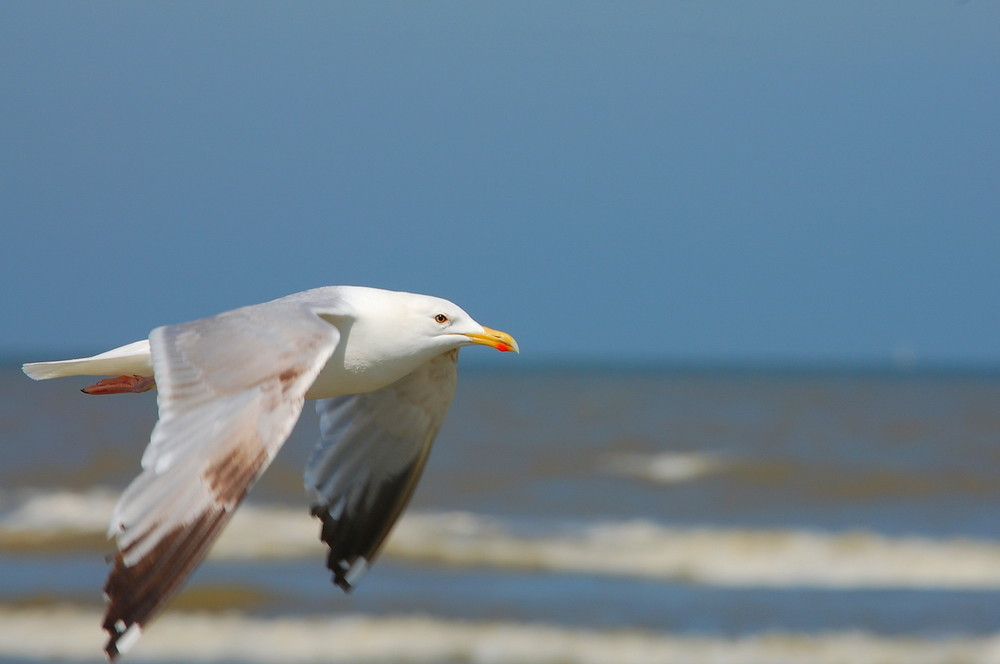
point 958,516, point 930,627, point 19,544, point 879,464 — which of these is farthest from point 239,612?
point 879,464

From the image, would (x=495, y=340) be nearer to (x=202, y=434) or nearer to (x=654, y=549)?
(x=202, y=434)

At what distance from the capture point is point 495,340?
3.88m

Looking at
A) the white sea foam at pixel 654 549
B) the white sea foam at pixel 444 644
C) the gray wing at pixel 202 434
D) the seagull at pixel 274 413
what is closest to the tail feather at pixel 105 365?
the seagull at pixel 274 413

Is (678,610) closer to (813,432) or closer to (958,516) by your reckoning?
(958,516)

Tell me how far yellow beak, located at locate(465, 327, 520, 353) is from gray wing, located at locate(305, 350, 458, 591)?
71 cm

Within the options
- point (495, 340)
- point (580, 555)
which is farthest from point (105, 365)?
point (580, 555)

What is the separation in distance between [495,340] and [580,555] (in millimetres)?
6995

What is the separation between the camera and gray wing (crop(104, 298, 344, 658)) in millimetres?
2705

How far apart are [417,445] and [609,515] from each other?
817 cm

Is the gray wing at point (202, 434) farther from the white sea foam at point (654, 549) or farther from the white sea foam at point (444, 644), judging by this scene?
the white sea foam at point (654, 549)

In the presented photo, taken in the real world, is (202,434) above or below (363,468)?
above

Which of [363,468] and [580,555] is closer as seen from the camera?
[363,468]

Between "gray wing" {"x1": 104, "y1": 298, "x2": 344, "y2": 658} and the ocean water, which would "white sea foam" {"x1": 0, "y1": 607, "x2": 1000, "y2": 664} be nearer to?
the ocean water

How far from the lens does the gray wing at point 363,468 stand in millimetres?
4562
